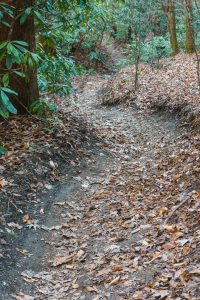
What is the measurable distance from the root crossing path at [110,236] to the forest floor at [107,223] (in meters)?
0.01

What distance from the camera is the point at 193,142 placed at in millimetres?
7641

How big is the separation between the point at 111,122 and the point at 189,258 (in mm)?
7232

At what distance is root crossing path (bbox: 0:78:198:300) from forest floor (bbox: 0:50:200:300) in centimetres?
1

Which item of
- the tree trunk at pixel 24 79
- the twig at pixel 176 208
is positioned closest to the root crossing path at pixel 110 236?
the twig at pixel 176 208

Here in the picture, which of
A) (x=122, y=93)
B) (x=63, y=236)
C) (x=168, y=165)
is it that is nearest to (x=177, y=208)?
(x=63, y=236)

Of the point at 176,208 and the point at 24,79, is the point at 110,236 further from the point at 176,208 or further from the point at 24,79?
the point at 24,79

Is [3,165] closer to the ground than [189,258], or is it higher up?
higher up

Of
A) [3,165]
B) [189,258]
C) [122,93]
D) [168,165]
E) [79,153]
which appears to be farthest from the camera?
[122,93]

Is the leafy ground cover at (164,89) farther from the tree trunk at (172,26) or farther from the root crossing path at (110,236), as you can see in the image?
the root crossing path at (110,236)

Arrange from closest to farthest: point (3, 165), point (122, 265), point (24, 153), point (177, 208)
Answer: point (122, 265) < point (177, 208) < point (3, 165) < point (24, 153)

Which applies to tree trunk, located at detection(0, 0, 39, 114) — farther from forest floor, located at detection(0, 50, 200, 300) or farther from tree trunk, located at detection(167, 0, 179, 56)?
tree trunk, located at detection(167, 0, 179, 56)

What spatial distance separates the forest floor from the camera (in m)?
4.19

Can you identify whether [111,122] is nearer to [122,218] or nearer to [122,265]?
[122,218]

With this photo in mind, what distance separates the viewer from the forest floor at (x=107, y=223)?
4191 mm
